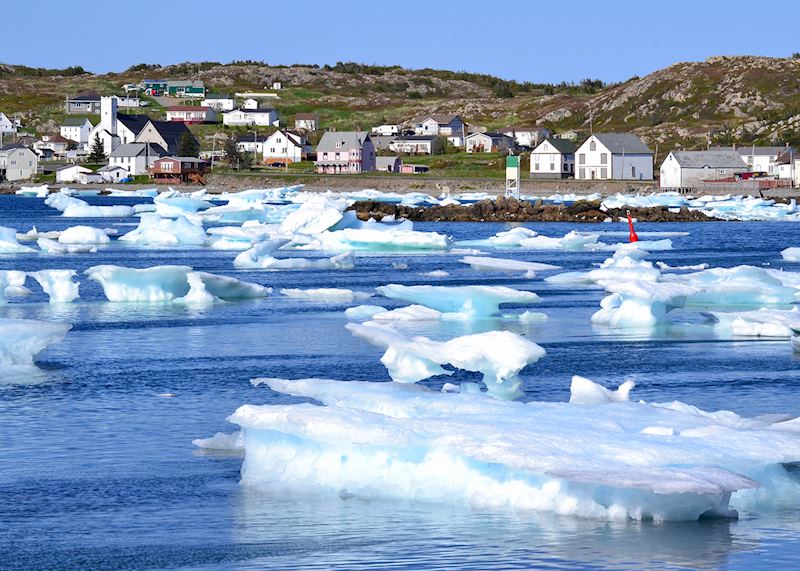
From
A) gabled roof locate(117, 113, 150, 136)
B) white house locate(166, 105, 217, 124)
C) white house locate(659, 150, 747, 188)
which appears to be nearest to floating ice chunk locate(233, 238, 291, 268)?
white house locate(659, 150, 747, 188)

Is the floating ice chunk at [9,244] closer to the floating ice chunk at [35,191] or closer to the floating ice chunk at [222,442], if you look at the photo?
the floating ice chunk at [222,442]

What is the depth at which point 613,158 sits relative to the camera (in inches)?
3883

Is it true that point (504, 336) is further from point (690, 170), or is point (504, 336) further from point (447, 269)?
point (690, 170)

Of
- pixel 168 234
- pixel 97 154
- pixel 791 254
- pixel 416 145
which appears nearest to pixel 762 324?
pixel 791 254

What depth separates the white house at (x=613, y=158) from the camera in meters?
98.6

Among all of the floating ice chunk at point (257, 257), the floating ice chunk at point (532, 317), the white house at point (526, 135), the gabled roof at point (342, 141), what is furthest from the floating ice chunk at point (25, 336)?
the white house at point (526, 135)

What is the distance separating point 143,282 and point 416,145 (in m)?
105

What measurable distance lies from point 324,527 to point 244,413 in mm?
1354

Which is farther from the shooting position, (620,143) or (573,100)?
(573,100)

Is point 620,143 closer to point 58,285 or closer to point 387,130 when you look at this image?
point 387,130

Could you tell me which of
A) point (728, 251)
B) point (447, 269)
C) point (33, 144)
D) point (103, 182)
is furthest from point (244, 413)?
point (33, 144)

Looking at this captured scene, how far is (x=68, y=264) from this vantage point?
36.8m

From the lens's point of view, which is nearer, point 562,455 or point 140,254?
point 562,455

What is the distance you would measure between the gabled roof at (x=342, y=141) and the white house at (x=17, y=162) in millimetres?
27140
